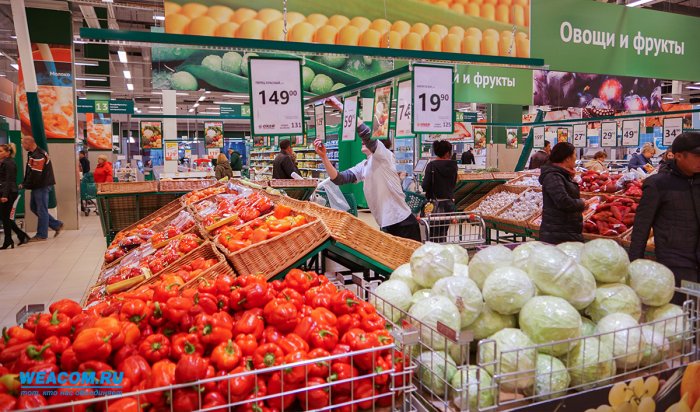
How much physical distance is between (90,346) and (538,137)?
Answer: 12426 mm

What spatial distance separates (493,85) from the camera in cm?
921

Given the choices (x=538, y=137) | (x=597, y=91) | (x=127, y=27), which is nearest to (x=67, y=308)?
(x=597, y=91)

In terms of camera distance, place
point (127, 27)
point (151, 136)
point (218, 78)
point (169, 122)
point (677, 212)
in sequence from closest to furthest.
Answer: point (677, 212)
point (218, 78)
point (151, 136)
point (127, 27)
point (169, 122)

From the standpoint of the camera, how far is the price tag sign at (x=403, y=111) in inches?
239

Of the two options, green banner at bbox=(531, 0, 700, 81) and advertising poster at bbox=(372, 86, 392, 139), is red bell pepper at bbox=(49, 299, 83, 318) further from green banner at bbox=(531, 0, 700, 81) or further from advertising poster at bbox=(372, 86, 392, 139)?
green banner at bbox=(531, 0, 700, 81)

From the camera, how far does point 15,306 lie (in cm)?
570

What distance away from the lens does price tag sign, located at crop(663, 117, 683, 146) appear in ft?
32.7

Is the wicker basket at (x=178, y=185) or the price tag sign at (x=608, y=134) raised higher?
the price tag sign at (x=608, y=134)

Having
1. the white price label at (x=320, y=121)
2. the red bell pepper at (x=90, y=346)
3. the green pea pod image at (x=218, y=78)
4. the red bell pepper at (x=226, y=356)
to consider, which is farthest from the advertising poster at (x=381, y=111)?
the red bell pepper at (x=90, y=346)

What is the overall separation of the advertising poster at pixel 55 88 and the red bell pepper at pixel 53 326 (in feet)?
38.2

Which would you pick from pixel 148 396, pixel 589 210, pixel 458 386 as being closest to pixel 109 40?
pixel 148 396

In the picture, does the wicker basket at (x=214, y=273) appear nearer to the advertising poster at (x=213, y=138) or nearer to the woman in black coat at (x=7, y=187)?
the woman in black coat at (x=7, y=187)

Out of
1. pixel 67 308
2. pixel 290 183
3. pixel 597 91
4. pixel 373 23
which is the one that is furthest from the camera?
pixel 597 91

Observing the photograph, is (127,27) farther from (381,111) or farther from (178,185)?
(381,111)
